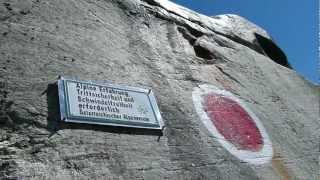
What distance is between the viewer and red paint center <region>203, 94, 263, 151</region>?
A: 5.56 meters

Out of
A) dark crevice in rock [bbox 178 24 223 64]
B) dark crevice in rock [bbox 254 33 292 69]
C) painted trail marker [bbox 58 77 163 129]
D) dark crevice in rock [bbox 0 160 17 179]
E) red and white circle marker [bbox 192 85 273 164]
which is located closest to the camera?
dark crevice in rock [bbox 0 160 17 179]

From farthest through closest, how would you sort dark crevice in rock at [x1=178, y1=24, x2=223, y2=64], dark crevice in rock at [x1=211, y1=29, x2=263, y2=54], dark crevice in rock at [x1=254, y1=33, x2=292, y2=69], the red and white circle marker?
dark crevice in rock at [x1=254, y1=33, x2=292, y2=69]
dark crevice in rock at [x1=211, y1=29, x2=263, y2=54]
dark crevice in rock at [x1=178, y1=24, x2=223, y2=64]
the red and white circle marker

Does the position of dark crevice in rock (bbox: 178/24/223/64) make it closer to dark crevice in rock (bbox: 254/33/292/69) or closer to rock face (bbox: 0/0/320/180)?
rock face (bbox: 0/0/320/180)

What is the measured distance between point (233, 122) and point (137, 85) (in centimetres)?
140

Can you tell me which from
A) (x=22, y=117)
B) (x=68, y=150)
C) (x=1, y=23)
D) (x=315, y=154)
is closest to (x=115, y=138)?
(x=68, y=150)

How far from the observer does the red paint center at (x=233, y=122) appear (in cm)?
556

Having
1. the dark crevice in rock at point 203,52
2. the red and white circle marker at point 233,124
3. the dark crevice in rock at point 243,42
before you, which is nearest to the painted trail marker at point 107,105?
the red and white circle marker at point 233,124

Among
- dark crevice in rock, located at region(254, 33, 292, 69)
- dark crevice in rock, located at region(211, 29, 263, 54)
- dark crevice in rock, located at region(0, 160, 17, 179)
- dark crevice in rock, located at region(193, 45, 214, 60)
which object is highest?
dark crevice in rock, located at region(254, 33, 292, 69)

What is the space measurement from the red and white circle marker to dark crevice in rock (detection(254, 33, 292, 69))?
2950mm

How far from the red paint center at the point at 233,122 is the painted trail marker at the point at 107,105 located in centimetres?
96

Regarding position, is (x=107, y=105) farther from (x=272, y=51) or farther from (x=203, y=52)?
(x=272, y=51)

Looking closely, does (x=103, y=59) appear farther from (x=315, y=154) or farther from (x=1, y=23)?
(x=315, y=154)

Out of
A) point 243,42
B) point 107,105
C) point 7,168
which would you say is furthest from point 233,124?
point 7,168

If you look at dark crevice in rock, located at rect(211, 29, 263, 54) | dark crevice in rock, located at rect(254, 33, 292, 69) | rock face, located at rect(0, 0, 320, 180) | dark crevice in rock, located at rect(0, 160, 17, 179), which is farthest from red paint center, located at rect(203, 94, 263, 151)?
dark crevice in rock, located at rect(254, 33, 292, 69)
